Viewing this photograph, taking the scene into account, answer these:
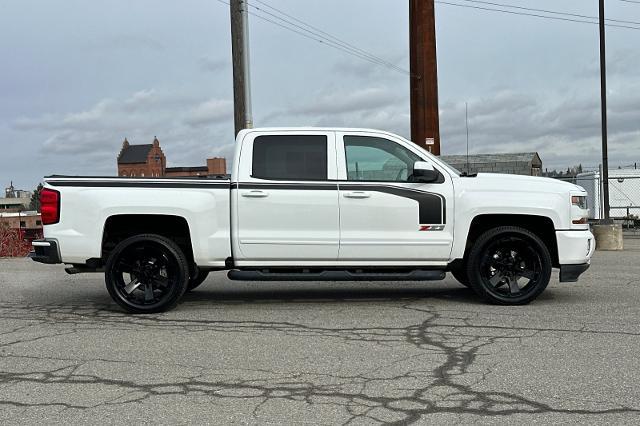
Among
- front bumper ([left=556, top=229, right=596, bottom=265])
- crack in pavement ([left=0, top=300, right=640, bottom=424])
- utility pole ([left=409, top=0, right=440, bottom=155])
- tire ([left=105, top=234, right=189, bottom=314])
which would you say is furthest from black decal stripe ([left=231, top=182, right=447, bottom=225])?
utility pole ([left=409, top=0, right=440, bottom=155])

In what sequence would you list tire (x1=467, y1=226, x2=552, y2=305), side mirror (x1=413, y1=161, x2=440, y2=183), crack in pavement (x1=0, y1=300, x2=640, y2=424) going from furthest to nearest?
tire (x1=467, y1=226, x2=552, y2=305), side mirror (x1=413, y1=161, x2=440, y2=183), crack in pavement (x1=0, y1=300, x2=640, y2=424)

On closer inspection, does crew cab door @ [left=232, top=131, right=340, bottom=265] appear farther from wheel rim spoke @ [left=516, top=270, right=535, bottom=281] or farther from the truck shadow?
wheel rim spoke @ [left=516, top=270, right=535, bottom=281]

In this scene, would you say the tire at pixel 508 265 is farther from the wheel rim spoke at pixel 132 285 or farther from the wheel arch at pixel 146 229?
the wheel rim spoke at pixel 132 285

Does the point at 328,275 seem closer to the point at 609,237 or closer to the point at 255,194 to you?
the point at 255,194

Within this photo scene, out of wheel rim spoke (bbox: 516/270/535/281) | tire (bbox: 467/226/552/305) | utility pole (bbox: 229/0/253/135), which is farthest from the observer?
utility pole (bbox: 229/0/253/135)

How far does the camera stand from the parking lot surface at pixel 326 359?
13.3 ft

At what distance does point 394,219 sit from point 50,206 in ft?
12.6

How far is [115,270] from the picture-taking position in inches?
276

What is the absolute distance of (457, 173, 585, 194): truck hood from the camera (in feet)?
23.4

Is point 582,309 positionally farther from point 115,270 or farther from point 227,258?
point 115,270

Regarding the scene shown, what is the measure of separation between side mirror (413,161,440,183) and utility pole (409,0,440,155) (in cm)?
1122

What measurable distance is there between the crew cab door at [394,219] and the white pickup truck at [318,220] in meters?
0.01

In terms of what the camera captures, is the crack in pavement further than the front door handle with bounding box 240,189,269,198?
No

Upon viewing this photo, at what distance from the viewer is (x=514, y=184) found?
7.17 meters
